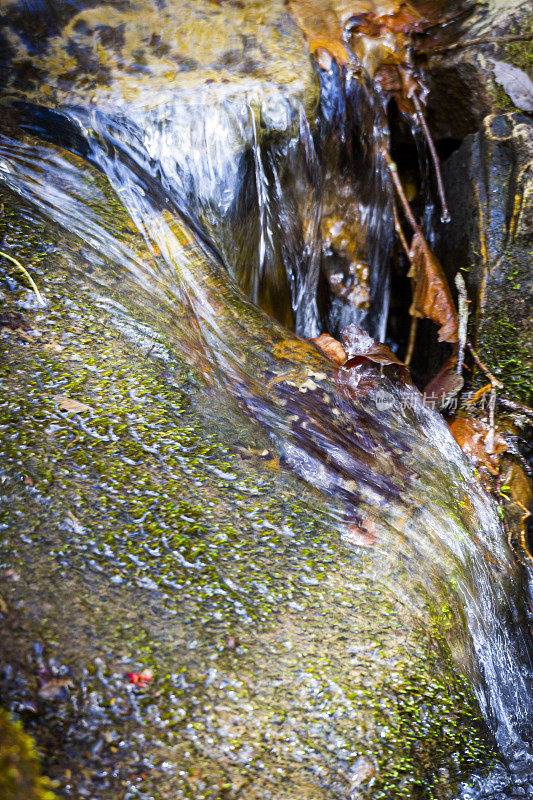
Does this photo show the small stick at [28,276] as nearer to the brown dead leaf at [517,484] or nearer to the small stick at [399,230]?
the small stick at [399,230]

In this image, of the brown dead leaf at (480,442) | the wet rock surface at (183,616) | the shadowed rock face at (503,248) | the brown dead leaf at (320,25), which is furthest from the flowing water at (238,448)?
the shadowed rock face at (503,248)

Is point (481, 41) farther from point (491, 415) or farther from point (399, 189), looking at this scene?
point (491, 415)

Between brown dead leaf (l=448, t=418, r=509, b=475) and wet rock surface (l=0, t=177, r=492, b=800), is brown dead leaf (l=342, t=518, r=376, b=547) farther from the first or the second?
brown dead leaf (l=448, t=418, r=509, b=475)

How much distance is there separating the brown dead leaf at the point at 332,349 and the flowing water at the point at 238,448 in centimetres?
8

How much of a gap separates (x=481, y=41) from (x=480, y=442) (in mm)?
2255

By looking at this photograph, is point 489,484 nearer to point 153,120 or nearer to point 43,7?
point 153,120

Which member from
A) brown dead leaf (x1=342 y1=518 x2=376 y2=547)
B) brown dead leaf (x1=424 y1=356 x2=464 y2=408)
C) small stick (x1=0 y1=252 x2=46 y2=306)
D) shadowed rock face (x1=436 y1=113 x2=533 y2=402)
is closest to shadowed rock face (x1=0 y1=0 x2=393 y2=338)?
Result: shadowed rock face (x1=436 y1=113 x2=533 y2=402)

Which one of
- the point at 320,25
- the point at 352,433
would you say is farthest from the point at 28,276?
the point at 320,25

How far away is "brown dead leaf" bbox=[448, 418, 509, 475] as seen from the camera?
267 cm

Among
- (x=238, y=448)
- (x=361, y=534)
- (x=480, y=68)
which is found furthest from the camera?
(x=480, y=68)

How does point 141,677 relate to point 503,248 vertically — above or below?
below

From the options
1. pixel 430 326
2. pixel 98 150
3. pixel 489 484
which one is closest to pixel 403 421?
pixel 489 484

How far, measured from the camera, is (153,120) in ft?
9.73

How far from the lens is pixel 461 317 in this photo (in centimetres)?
306
